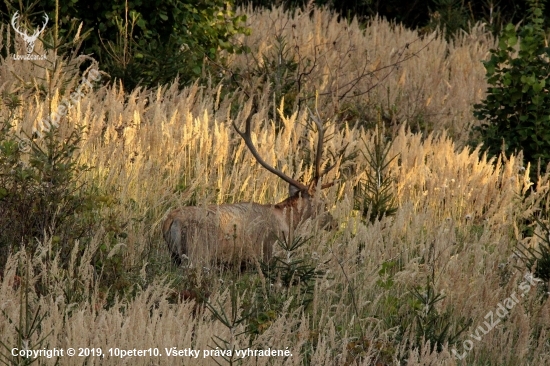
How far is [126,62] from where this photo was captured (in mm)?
9891

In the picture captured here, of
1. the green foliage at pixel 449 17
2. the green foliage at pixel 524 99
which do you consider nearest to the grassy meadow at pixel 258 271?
the green foliage at pixel 524 99

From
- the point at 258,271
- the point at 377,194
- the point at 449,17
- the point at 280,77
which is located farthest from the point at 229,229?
the point at 449,17

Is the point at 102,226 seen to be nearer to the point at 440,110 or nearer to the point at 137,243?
the point at 137,243

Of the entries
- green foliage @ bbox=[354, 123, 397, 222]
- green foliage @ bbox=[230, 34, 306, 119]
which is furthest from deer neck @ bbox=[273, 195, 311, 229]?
green foliage @ bbox=[230, 34, 306, 119]

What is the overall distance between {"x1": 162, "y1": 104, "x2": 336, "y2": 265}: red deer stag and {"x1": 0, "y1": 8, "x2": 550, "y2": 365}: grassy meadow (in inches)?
4.9

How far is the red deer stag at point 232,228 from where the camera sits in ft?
19.5

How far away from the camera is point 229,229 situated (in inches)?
242

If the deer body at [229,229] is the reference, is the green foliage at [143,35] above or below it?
above

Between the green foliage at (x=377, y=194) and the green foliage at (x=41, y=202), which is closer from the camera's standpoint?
the green foliage at (x=41, y=202)

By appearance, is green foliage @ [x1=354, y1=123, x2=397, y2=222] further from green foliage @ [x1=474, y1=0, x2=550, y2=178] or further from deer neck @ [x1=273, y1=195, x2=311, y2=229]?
green foliage @ [x1=474, y1=0, x2=550, y2=178]

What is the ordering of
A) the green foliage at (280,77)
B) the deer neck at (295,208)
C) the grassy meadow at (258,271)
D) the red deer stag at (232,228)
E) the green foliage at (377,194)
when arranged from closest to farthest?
the grassy meadow at (258,271), the red deer stag at (232,228), the deer neck at (295,208), the green foliage at (377,194), the green foliage at (280,77)

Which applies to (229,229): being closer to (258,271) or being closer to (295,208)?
(295,208)

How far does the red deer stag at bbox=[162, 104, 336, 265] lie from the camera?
5.93 meters

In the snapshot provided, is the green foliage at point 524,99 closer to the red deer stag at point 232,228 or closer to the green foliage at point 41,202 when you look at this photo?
the red deer stag at point 232,228
